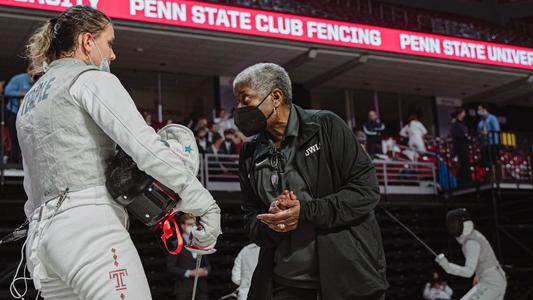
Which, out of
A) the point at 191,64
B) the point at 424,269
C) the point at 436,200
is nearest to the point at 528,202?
the point at 436,200

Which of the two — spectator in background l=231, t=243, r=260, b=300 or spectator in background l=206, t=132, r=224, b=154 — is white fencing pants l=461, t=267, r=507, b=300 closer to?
spectator in background l=231, t=243, r=260, b=300

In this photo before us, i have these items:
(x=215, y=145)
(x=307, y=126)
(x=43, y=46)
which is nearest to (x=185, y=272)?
(x=215, y=145)

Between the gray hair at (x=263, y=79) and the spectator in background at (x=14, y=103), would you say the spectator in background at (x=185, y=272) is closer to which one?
the spectator in background at (x=14, y=103)

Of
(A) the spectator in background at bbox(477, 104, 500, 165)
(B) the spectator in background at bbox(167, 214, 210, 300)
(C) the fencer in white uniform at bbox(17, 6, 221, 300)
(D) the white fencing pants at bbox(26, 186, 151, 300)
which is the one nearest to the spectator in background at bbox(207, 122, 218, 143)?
(B) the spectator in background at bbox(167, 214, 210, 300)

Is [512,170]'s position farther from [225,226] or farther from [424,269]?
[225,226]

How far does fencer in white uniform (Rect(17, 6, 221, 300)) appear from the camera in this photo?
2.35 m

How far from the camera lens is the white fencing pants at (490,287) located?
25.9 ft

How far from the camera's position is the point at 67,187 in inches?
96.7

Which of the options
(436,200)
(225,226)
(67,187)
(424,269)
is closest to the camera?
(67,187)

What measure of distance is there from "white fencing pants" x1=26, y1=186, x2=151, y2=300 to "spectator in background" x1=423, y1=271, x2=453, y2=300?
33.7 feet

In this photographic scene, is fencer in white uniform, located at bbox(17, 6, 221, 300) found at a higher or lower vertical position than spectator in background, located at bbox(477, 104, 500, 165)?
lower

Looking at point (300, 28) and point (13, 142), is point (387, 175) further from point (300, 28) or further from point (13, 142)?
point (13, 142)

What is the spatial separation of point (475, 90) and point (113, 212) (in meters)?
17.8

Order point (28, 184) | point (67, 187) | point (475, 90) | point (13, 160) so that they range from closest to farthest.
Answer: point (67, 187) < point (28, 184) < point (13, 160) < point (475, 90)
